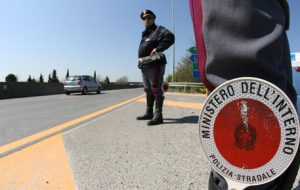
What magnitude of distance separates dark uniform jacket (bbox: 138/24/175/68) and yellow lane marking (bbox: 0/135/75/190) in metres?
2.19

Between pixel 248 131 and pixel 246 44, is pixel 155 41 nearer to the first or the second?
pixel 246 44

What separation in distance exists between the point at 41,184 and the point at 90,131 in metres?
2.47

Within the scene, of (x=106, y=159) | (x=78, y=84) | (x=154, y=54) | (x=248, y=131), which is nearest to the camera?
(x=248, y=131)

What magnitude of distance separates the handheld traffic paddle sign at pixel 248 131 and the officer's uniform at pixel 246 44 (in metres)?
0.13

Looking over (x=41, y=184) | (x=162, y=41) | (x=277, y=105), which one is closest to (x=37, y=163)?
(x=41, y=184)

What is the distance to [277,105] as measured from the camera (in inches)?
50.2

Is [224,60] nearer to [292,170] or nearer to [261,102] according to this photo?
[261,102]

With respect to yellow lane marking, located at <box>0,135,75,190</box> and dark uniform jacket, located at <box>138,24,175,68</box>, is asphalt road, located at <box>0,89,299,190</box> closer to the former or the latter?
yellow lane marking, located at <box>0,135,75,190</box>

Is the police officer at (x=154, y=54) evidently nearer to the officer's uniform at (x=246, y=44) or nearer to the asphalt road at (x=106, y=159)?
the asphalt road at (x=106, y=159)

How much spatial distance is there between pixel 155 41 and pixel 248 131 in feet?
15.0

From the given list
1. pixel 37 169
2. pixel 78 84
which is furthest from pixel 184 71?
pixel 37 169

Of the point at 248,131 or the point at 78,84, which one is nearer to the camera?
the point at 248,131

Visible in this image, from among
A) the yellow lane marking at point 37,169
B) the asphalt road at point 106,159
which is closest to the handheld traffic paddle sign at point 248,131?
the asphalt road at point 106,159

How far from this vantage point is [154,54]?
5684 millimetres
